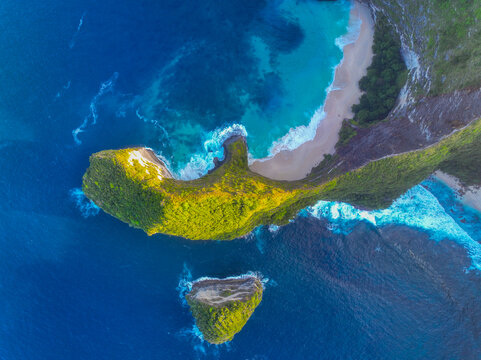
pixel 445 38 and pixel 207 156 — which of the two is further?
pixel 207 156

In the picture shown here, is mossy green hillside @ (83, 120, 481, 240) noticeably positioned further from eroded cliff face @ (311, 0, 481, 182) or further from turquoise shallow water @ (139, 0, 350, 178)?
turquoise shallow water @ (139, 0, 350, 178)

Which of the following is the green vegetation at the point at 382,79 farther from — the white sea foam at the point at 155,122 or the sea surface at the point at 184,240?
the white sea foam at the point at 155,122

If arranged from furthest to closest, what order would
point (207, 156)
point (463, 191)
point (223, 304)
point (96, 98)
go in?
point (207, 156)
point (463, 191)
point (96, 98)
point (223, 304)

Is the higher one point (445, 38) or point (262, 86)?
point (262, 86)

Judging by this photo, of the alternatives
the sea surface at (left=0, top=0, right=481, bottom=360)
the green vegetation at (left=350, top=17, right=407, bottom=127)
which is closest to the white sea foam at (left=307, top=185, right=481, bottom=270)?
the sea surface at (left=0, top=0, right=481, bottom=360)

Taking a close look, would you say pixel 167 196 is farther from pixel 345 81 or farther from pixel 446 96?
pixel 446 96

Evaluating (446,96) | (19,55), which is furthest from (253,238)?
(19,55)

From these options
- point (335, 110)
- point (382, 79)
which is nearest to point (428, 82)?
point (382, 79)

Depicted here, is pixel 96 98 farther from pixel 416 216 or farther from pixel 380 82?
pixel 416 216
